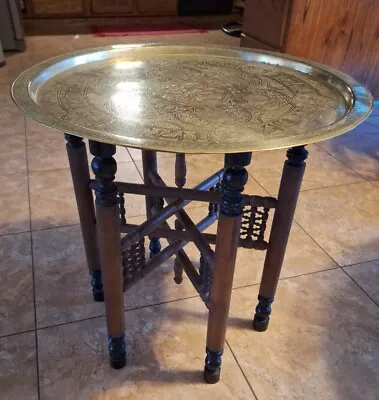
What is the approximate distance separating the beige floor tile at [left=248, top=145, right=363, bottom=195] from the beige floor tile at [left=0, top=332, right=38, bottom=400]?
3.62 ft

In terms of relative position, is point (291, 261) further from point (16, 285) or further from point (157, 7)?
point (157, 7)

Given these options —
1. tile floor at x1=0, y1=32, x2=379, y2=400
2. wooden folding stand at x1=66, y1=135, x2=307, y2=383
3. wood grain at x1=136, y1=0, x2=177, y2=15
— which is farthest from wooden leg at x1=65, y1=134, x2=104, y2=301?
wood grain at x1=136, y1=0, x2=177, y2=15

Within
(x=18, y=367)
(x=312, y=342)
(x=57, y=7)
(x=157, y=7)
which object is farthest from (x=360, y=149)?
(x=57, y=7)

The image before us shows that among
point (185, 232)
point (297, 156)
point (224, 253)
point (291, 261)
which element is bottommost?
point (291, 261)

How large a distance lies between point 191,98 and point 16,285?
80 centimetres

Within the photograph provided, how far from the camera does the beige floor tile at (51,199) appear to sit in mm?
1501

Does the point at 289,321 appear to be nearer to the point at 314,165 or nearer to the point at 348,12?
the point at 314,165

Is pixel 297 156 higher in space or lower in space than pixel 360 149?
higher

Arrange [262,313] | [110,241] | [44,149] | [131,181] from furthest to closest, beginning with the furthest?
[44,149] < [131,181] < [262,313] < [110,241]

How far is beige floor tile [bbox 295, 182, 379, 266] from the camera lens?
1417 mm

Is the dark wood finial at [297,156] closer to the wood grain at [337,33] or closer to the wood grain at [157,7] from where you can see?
the wood grain at [337,33]

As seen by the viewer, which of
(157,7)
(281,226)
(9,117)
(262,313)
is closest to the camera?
(281,226)

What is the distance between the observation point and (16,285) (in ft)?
3.98

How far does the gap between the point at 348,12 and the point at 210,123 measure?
1.73 metres
